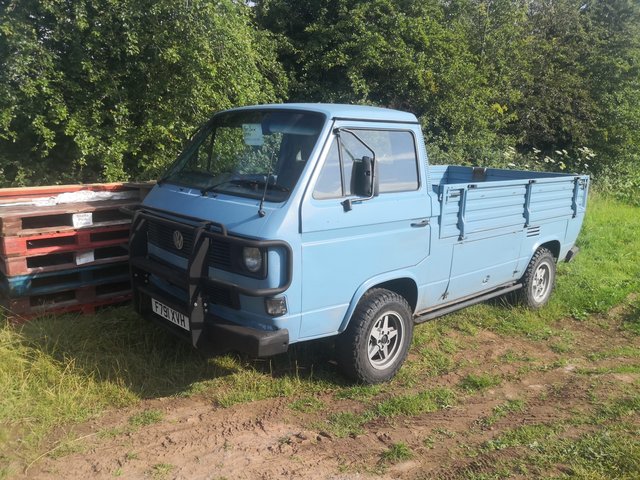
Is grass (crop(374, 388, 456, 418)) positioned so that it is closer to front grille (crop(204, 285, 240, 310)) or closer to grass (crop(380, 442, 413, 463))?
grass (crop(380, 442, 413, 463))

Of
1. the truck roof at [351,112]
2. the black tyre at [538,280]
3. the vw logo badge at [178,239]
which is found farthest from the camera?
the black tyre at [538,280]

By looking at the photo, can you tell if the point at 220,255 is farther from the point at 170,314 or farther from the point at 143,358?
the point at 143,358

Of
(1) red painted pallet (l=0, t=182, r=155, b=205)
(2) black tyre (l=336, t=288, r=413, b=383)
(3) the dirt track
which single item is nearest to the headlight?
(2) black tyre (l=336, t=288, r=413, b=383)

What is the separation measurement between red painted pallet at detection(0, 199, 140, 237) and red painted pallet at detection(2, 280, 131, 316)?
1.92ft

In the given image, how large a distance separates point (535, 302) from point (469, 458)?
3482 mm

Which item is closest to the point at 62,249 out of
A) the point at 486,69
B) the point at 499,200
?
the point at 499,200

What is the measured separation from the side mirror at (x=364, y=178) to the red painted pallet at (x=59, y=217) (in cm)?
248

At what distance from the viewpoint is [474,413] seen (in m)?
4.06

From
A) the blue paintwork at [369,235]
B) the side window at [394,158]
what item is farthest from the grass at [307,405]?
the side window at [394,158]

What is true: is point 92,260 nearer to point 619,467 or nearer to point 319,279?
point 319,279

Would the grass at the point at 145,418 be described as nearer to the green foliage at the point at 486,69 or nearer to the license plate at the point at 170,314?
the license plate at the point at 170,314

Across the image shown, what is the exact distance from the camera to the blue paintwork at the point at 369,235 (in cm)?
371

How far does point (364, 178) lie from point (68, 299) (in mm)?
3063

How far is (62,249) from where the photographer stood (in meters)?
4.86
